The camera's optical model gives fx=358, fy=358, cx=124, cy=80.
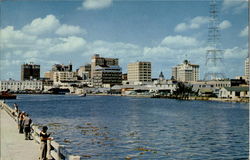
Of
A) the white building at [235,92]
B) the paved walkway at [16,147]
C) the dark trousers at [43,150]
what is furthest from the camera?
the white building at [235,92]

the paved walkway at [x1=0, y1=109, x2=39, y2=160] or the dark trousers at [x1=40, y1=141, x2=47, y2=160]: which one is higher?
the dark trousers at [x1=40, y1=141, x2=47, y2=160]

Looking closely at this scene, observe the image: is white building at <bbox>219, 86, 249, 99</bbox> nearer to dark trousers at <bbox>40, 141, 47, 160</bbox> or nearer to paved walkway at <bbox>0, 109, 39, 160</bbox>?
paved walkway at <bbox>0, 109, 39, 160</bbox>

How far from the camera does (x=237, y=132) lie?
158 feet

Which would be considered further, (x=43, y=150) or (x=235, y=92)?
(x=235, y=92)

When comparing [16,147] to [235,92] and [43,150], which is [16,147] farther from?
[235,92]

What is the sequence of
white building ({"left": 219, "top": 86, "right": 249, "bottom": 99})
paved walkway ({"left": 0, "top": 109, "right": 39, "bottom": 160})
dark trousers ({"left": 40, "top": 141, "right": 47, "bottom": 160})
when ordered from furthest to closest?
white building ({"left": 219, "top": 86, "right": 249, "bottom": 99})
paved walkway ({"left": 0, "top": 109, "right": 39, "bottom": 160})
dark trousers ({"left": 40, "top": 141, "right": 47, "bottom": 160})

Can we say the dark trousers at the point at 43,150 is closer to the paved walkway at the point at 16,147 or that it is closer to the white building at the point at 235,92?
the paved walkway at the point at 16,147

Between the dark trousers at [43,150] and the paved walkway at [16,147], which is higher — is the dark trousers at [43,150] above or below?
above

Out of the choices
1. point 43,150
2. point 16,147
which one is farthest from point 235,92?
point 43,150

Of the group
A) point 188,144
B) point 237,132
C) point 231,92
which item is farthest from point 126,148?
point 231,92

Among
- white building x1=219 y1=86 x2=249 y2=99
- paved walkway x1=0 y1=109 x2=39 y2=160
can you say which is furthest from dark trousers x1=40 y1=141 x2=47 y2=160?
white building x1=219 y1=86 x2=249 y2=99

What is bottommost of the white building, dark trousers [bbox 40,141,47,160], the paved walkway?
the paved walkway

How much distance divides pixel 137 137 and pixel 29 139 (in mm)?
16537

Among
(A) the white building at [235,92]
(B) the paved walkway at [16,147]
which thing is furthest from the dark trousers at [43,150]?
(A) the white building at [235,92]
